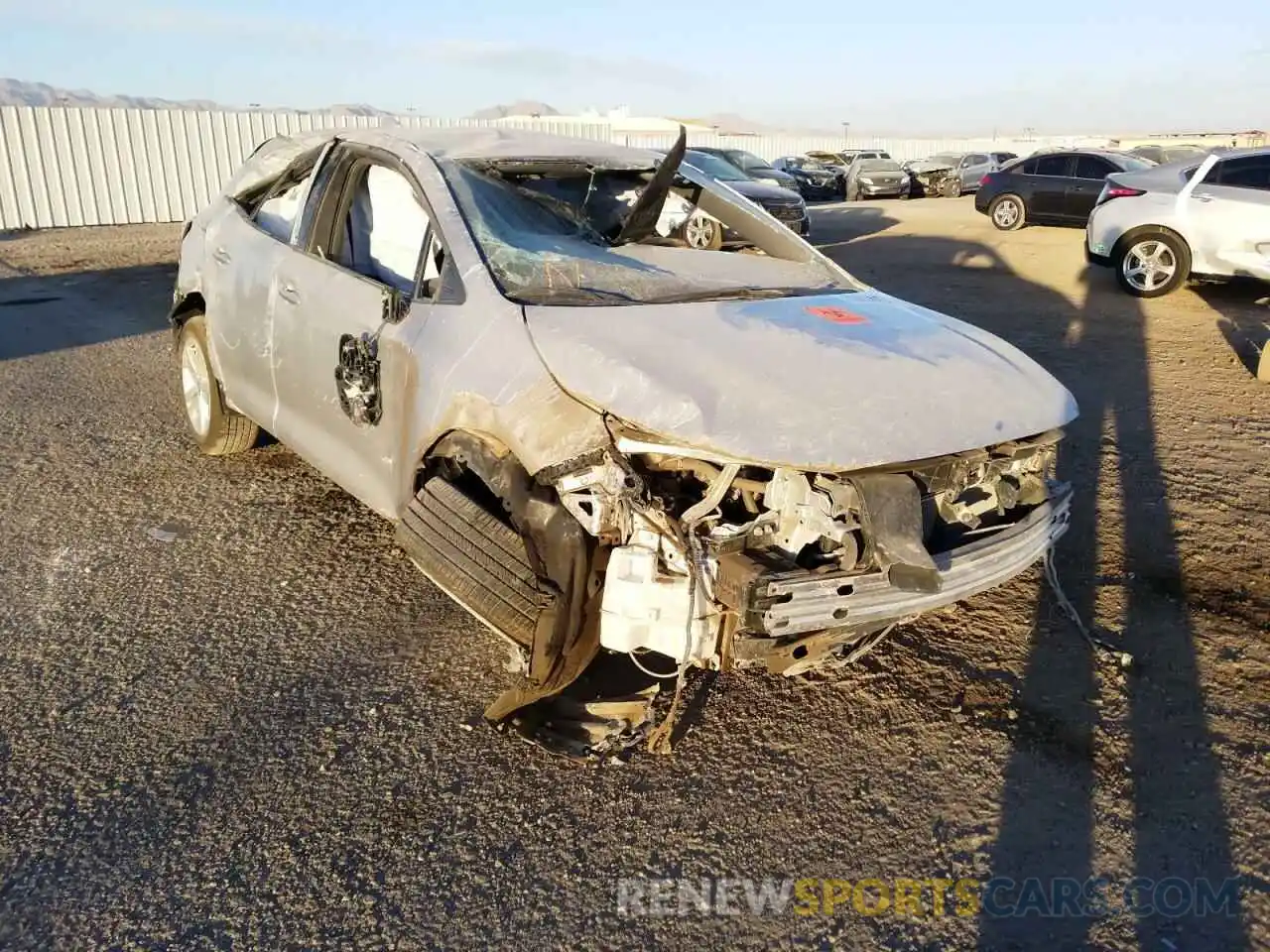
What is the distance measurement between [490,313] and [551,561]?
870mm

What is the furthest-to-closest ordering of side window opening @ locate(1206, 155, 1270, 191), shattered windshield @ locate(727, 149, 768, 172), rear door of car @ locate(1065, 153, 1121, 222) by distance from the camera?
shattered windshield @ locate(727, 149, 768, 172) → rear door of car @ locate(1065, 153, 1121, 222) → side window opening @ locate(1206, 155, 1270, 191)

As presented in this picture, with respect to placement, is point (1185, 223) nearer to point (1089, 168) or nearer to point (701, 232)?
point (1089, 168)

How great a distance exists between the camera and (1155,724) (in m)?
3.23

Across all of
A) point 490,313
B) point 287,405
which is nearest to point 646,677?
point 490,313

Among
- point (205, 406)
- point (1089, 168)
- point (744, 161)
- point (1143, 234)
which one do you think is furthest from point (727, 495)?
point (744, 161)

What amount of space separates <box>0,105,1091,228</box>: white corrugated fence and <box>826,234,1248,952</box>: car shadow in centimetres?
1355

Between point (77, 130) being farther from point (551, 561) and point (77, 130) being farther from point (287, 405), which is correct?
point (551, 561)

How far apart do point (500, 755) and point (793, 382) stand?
4.77 ft

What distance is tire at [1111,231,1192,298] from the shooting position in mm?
10742

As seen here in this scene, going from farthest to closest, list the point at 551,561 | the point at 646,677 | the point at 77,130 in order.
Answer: the point at 77,130, the point at 646,677, the point at 551,561

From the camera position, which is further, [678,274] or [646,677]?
[678,274]

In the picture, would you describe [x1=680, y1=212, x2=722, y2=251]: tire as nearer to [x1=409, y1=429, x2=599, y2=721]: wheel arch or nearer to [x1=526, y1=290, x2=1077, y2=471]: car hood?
[x1=526, y1=290, x2=1077, y2=471]: car hood

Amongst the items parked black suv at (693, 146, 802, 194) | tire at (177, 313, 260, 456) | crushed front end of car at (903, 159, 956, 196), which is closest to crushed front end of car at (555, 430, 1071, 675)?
tire at (177, 313, 260, 456)

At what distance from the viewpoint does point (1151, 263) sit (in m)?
11.0
